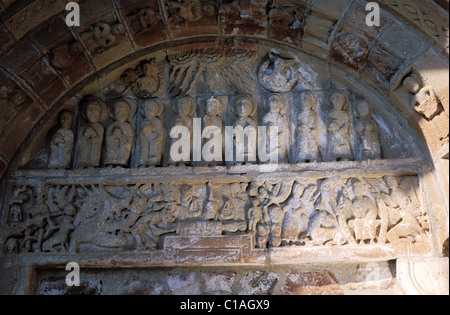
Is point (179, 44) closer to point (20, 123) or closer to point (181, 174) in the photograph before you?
point (181, 174)

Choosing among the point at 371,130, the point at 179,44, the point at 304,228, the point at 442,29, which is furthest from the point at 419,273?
the point at 179,44

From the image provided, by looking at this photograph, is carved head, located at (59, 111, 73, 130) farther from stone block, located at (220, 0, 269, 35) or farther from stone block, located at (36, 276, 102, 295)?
stone block, located at (220, 0, 269, 35)

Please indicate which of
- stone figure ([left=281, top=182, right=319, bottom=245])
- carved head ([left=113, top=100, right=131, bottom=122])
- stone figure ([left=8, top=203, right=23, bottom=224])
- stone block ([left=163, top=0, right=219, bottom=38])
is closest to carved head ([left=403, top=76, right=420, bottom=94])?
stone figure ([left=281, top=182, right=319, bottom=245])

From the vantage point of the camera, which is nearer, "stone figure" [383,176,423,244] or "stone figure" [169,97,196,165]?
"stone figure" [383,176,423,244]

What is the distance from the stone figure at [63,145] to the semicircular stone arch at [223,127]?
0.04 ft

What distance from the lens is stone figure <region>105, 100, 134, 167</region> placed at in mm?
5066

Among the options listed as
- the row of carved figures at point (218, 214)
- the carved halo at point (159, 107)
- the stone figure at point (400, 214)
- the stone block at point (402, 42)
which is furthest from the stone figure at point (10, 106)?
the stone figure at point (400, 214)

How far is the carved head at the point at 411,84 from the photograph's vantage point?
15.3ft

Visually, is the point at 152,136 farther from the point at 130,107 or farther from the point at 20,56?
the point at 20,56

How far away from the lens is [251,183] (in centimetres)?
488

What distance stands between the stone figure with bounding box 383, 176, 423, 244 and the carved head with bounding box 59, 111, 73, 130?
2.99 meters

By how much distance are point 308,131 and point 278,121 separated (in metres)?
0.29

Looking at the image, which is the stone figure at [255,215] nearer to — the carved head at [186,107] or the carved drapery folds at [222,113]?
the carved drapery folds at [222,113]
